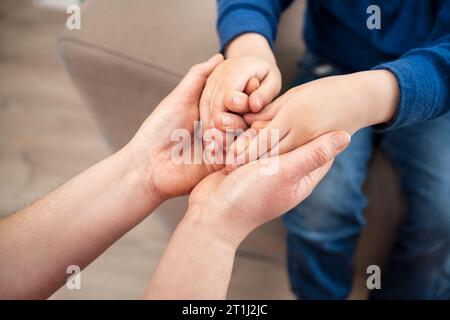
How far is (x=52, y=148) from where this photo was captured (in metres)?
1.12

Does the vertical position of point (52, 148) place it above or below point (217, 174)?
above

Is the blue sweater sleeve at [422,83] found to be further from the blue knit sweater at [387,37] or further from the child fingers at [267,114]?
the child fingers at [267,114]

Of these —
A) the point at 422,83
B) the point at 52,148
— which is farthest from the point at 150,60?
the point at 52,148

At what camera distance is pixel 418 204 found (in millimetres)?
599

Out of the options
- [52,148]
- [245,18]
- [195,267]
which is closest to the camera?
[195,267]

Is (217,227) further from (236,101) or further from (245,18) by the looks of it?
(245,18)

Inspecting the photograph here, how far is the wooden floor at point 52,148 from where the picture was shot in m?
0.89

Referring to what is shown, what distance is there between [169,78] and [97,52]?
12cm

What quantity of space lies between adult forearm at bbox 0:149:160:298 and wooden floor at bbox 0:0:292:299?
32 cm

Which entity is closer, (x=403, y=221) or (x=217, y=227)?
(x=217, y=227)

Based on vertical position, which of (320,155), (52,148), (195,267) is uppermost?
(52,148)

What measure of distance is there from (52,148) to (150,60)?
1.82ft

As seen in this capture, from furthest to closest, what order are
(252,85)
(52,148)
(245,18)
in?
(52,148) → (245,18) → (252,85)
